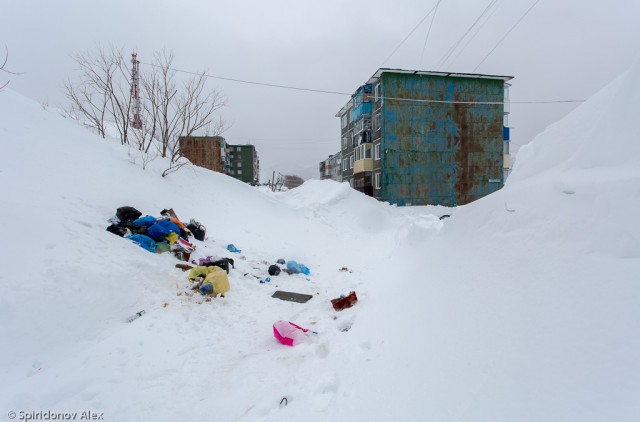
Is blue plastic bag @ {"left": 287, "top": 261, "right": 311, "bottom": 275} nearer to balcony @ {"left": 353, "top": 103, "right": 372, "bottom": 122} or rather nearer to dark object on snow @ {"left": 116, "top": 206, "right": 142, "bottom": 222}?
dark object on snow @ {"left": 116, "top": 206, "right": 142, "bottom": 222}

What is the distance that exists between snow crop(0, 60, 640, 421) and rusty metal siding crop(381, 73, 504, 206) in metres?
17.5

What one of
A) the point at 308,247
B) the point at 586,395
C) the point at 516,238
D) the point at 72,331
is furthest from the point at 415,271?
the point at 308,247

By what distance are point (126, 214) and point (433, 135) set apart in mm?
22043

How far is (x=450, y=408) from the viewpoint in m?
2.04

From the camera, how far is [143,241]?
5773 mm

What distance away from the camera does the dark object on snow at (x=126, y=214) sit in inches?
251

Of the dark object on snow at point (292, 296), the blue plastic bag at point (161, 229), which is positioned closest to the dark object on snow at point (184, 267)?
the blue plastic bag at point (161, 229)

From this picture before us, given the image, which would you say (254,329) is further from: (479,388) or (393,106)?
(393,106)

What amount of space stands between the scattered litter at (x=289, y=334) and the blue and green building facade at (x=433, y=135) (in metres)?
19.0

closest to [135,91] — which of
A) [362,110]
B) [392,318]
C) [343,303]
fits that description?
[343,303]

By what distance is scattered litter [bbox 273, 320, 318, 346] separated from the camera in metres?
4.13

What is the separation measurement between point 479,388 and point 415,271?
273cm

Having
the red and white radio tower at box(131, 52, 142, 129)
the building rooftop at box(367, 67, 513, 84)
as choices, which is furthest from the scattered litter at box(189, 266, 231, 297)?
the building rooftop at box(367, 67, 513, 84)

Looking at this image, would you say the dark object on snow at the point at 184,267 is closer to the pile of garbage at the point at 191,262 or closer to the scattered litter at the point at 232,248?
the pile of garbage at the point at 191,262
